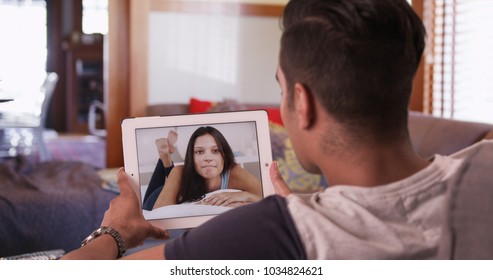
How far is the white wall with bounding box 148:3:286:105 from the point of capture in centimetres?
381

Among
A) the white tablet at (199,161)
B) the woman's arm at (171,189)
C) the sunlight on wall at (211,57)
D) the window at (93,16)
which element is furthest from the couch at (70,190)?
the window at (93,16)

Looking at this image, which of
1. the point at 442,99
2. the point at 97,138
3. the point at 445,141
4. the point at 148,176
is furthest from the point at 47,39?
the point at 148,176

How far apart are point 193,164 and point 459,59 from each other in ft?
8.65

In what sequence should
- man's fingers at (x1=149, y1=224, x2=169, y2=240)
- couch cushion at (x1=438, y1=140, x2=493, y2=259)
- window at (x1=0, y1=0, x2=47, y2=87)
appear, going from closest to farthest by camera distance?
couch cushion at (x1=438, y1=140, x2=493, y2=259) → man's fingers at (x1=149, y1=224, x2=169, y2=240) → window at (x1=0, y1=0, x2=47, y2=87)

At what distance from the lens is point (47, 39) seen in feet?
30.7

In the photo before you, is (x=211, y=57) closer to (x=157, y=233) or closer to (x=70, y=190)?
(x=70, y=190)

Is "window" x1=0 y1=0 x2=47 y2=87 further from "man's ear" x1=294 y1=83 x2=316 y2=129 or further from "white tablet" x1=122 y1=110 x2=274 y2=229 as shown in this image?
"man's ear" x1=294 y1=83 x2=316 y2=129

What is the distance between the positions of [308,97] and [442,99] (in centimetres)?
295

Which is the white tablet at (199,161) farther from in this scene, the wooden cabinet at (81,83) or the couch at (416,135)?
the wooden cabinet at (81,83)

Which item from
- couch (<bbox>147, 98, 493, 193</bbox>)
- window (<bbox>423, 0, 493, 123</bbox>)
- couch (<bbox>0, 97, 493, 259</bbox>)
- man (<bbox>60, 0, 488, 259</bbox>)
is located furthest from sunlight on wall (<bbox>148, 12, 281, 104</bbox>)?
man (<bbox>60, 0, 488, 259</bbox>)

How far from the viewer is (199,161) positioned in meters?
1.22

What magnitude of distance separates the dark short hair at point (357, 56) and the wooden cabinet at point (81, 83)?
8.48 m

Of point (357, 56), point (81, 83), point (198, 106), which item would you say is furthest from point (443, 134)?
point (81, 83)
